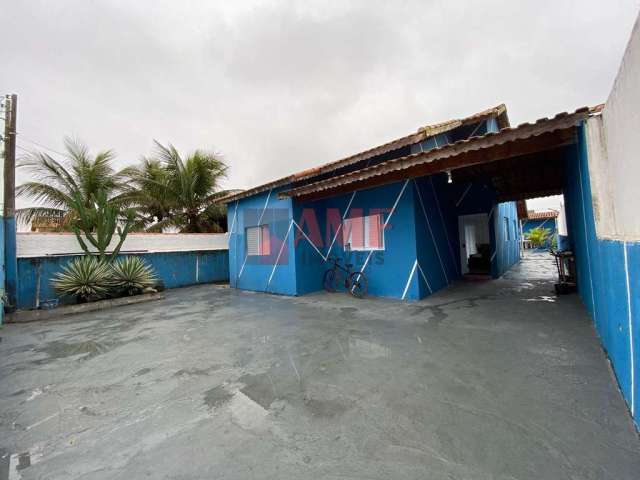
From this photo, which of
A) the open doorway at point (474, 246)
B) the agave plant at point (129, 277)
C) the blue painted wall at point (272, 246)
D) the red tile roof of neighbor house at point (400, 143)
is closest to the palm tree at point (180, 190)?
the blue painted wall at point (272, 246)

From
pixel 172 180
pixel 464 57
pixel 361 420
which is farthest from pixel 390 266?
pixel 172 180

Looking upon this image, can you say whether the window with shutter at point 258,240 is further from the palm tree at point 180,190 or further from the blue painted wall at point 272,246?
the palm tree at point 180,190

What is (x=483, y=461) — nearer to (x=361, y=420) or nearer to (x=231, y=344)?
(x=361, y=420)

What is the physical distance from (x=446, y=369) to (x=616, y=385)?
1.27 meters

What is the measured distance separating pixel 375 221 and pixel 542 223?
2184 centimetres

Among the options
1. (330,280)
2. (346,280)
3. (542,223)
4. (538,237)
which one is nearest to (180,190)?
(330,280)

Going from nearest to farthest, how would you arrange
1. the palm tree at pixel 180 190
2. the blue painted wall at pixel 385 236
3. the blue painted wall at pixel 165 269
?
the blue painted wall at pixel 385 236
the blue painted wall at pixel 165 269
the palm tree at pixel 180 190

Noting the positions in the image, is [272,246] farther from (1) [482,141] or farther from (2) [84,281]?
(1) [482,141]

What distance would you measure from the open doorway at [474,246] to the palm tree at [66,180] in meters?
12.8

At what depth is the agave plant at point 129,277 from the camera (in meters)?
7.28

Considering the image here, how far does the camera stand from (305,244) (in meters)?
7.30

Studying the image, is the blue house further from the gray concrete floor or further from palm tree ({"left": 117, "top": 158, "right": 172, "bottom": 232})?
palm tree ({"left": 117, "top": 158, "right": 172, "bottom": 232})

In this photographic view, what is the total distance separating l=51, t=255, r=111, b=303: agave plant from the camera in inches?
258

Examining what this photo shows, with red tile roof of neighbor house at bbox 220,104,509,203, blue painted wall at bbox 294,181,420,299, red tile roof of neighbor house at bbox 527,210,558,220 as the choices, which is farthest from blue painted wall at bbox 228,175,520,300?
red tile roof of neighbor house at bbox 527,210,558,220
